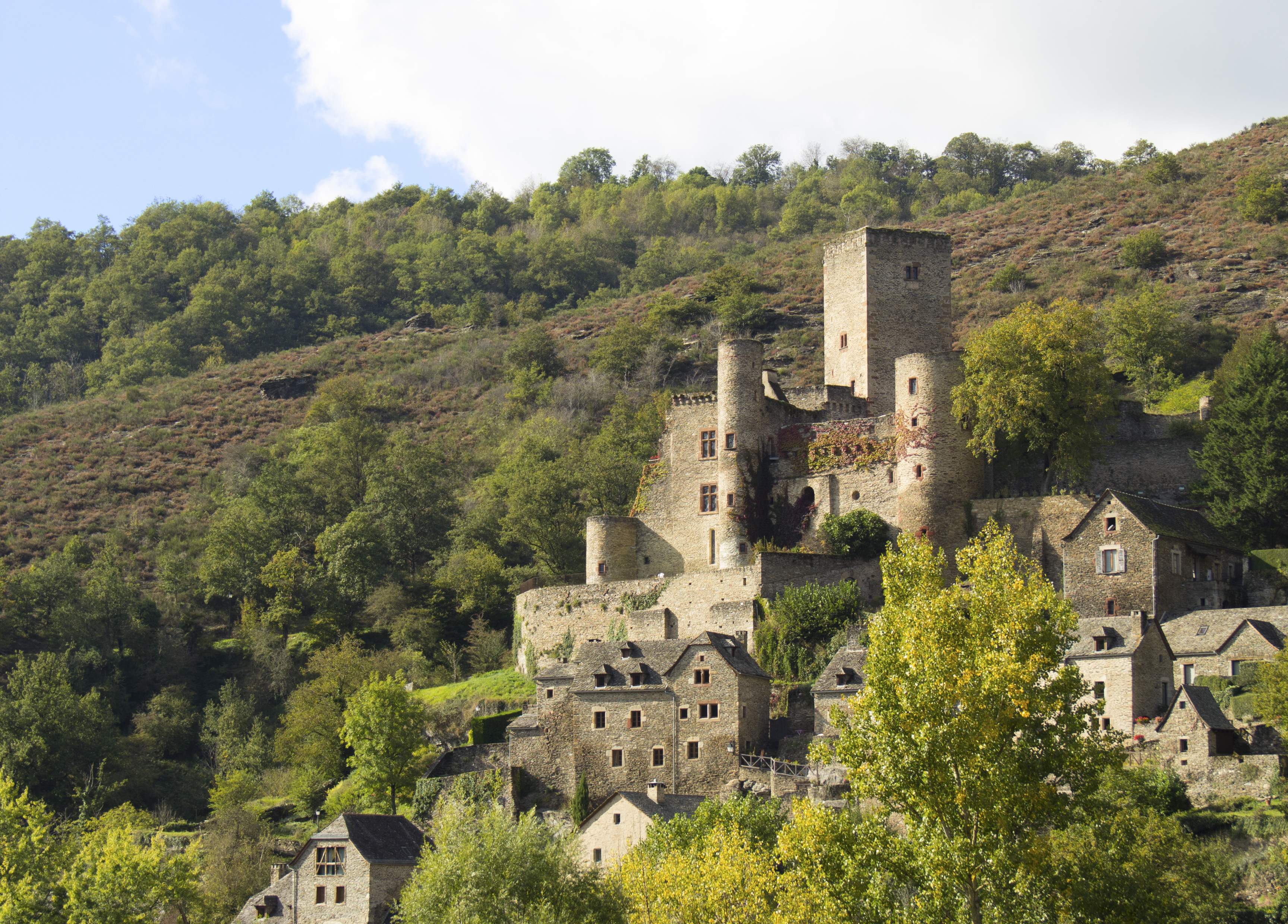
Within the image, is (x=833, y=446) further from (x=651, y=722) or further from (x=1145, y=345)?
(x=1145, y=345)

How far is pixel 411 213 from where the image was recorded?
158125 millimetres

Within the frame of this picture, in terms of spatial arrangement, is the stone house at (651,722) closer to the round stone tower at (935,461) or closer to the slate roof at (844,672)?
the slate roof at (844,672)

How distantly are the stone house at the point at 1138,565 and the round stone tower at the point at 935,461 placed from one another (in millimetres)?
4964

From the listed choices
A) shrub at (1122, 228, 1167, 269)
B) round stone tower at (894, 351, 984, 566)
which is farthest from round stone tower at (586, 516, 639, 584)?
shrub at (1122, 228, 1167, 269)

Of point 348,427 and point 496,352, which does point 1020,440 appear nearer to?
point 348,427

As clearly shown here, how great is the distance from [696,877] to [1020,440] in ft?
85.8

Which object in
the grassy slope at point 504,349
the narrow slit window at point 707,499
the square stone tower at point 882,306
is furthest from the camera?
the grassy slope at point 504,349

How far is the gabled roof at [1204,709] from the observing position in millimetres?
42469

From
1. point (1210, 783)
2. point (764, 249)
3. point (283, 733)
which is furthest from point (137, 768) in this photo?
point (764, 249)

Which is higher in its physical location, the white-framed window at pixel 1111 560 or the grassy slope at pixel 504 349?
the grassy slope at pixel 504 349

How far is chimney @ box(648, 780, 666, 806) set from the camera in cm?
4856

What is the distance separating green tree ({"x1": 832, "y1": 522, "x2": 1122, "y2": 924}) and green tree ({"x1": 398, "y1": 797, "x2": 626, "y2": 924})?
11215 millimetres

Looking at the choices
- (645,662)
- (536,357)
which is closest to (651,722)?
(645,662)

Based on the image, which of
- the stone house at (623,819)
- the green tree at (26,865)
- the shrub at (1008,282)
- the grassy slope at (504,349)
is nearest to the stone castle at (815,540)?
the stone house at (623,819)
